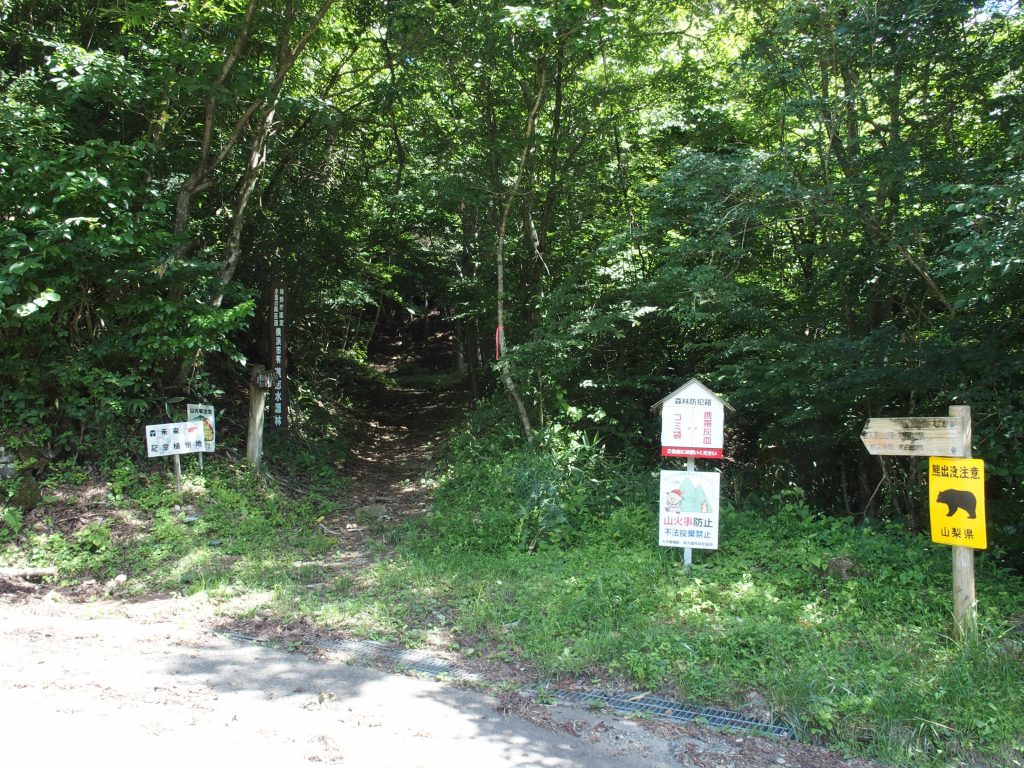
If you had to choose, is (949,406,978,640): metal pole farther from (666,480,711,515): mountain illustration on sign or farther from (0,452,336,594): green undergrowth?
(0,452,336,594): green undergrowth

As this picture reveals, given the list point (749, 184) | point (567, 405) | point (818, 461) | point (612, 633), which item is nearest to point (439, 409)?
point (567, 405)

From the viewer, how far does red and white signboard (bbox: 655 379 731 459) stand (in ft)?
21.1

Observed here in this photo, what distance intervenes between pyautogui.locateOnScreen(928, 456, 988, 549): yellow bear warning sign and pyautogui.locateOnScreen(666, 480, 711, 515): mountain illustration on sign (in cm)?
189

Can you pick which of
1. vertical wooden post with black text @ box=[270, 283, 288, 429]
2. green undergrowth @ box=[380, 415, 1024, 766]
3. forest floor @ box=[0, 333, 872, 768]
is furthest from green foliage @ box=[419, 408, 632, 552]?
vertical wooden post with black text @ box=[270, 283, 288, 429]

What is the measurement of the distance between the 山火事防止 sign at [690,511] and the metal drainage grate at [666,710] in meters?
2.13

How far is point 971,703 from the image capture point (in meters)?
3.74

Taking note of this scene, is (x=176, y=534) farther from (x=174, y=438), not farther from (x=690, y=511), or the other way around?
(x=690, y=511)

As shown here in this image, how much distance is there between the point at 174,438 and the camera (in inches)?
319

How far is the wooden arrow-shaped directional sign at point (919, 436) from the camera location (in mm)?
4746

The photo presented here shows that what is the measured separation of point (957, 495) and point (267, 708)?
4789 millimetres

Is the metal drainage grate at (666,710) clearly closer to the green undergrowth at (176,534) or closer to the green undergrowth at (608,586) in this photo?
the green undergrowth at (608,586)

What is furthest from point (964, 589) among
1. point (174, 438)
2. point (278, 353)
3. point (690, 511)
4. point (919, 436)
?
point (278, 353)

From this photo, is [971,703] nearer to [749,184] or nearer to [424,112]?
[749,184]

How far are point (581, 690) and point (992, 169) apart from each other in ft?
17.1
